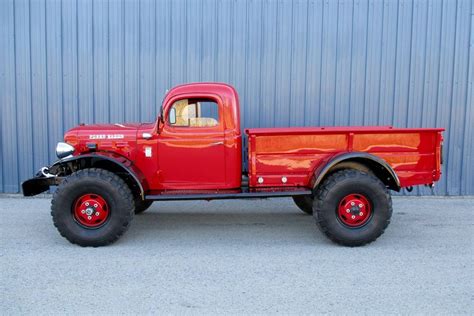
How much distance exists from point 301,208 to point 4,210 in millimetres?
4597

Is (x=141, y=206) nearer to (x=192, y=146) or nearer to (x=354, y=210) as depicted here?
(x=192, y=146)

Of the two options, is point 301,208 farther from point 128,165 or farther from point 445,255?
point 128,165

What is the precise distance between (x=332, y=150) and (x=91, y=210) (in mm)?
2878

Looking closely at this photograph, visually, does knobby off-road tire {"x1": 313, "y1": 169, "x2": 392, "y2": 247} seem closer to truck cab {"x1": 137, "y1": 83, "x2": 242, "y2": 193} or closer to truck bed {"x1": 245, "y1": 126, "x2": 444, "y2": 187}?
truck bed {"x1": 245, "y1": 126, "x2": 444, "y2": 187}

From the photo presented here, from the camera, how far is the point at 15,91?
26.0 ft

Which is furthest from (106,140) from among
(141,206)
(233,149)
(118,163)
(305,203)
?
(305,203)

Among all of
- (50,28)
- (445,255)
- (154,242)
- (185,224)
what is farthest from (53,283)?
(50,28)

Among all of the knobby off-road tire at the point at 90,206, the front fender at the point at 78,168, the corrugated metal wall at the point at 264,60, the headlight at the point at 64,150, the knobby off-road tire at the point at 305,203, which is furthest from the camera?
the corrugated metal wall at the point at 264,60

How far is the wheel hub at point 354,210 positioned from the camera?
5.02 metres

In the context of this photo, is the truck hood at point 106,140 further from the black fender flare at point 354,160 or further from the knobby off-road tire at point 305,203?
the knobby off-road tire at point 305,203

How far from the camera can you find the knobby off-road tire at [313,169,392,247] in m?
4.98

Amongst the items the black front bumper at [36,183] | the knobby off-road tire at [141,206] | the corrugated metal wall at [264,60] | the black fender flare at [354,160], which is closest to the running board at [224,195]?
the black fender flare at [354,160]

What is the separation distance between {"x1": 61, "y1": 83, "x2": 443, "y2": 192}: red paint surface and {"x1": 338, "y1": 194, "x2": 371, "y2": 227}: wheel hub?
0.51m

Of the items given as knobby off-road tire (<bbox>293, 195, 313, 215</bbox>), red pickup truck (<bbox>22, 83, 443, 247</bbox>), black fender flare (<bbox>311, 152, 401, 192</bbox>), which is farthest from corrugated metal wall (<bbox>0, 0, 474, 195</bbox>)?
black fender flare (<bbox>311, 152, 401, 192</bbox>)
